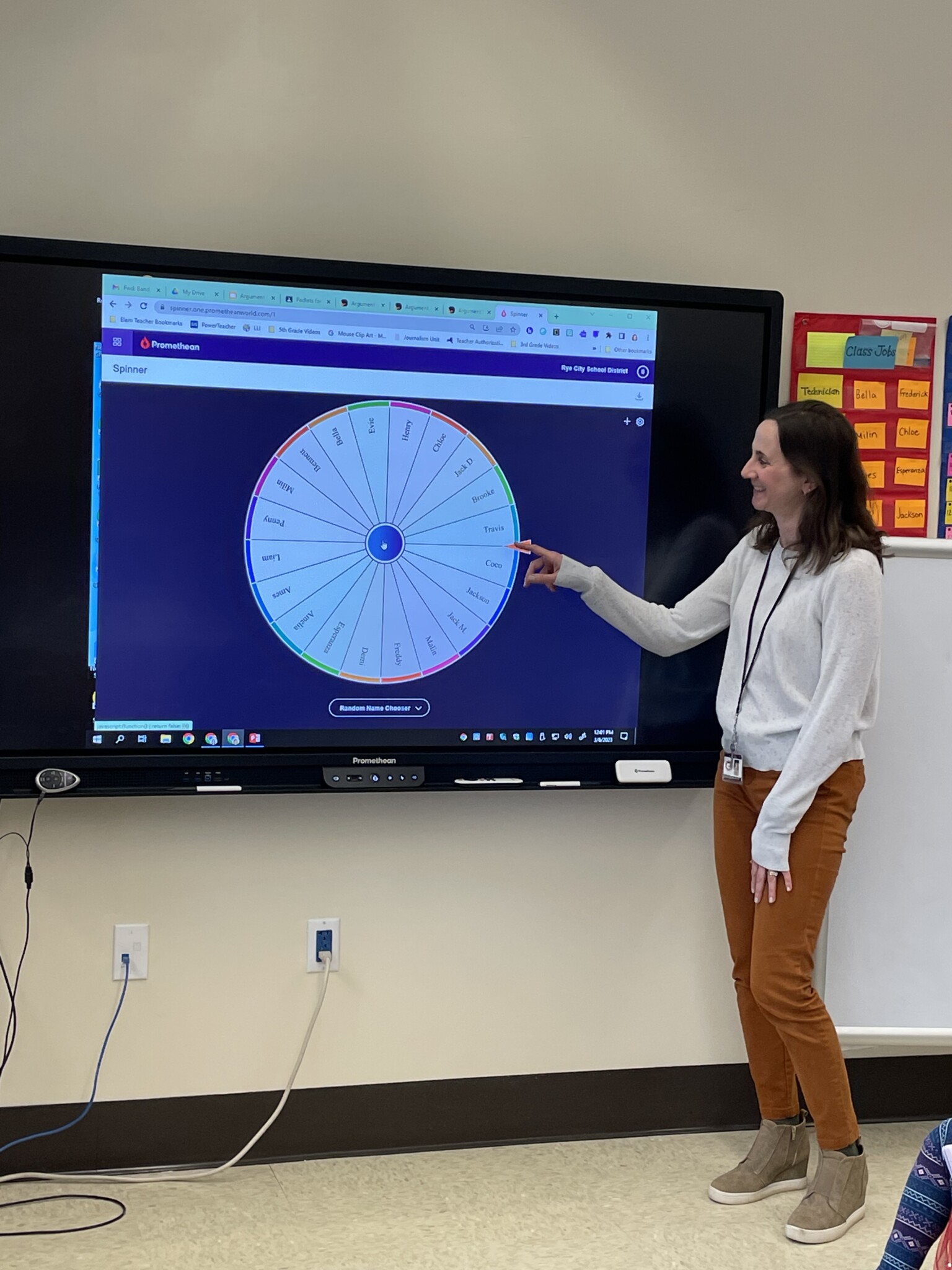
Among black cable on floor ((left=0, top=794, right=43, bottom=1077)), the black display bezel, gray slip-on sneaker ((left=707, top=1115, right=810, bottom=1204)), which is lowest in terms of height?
gray slip-on sneaker ((left=707, top=1115, right=810, bottom=1204))

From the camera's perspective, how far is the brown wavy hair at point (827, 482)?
207cm

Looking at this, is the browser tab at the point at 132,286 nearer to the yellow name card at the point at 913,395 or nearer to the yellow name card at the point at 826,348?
the yellow name card at the point at 826,348

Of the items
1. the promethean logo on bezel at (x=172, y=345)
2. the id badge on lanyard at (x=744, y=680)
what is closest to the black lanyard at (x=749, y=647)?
the id badge on lanyard at (x=744, y=680)

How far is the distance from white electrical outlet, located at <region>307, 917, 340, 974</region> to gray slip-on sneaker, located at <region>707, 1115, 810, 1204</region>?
3.06 ft

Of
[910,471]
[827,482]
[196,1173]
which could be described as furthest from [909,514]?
[196,1173]

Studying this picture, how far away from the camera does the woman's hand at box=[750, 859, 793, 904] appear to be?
205 cm

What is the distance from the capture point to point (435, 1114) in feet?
7.83

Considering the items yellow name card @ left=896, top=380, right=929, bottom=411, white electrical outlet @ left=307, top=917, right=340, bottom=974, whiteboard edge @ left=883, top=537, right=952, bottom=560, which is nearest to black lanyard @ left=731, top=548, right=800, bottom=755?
whiteboard edge @ left=883, top=537, right=952, bottom=560

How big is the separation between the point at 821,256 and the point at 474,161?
0.84m

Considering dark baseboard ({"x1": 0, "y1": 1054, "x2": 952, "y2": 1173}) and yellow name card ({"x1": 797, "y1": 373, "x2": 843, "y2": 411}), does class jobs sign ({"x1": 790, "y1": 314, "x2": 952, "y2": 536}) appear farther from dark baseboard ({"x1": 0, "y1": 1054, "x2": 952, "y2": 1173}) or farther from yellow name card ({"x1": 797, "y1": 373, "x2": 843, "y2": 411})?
dark baseboard ({"x1": 0, "y1": 1054, "x2": 952, "y2": 1173})

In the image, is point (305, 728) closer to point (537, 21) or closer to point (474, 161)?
point (474, 161)

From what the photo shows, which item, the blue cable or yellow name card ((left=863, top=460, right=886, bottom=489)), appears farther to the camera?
yellow name card ((left=863, top=460, right=886, bottom=489))

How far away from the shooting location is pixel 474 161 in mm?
2316

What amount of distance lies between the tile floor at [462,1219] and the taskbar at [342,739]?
0.91m
